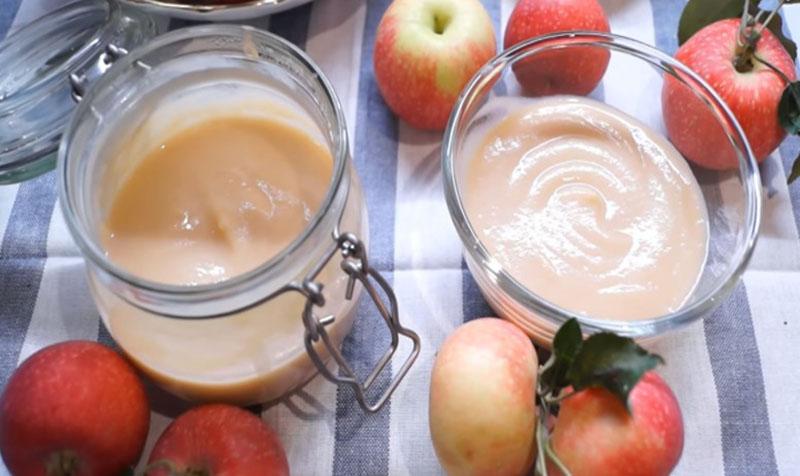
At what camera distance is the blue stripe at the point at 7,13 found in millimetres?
849

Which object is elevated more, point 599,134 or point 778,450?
point 599,134

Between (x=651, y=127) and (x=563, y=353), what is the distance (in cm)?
30

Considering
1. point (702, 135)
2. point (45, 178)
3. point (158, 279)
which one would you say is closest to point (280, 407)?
point (158, 279)

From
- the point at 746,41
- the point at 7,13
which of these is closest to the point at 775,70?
the point at 746,41

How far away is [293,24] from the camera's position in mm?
829

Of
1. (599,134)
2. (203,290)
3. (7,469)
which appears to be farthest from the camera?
(599,134)

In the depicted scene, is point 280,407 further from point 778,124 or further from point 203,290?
point 778,124

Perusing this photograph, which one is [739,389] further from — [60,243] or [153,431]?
[60,243]

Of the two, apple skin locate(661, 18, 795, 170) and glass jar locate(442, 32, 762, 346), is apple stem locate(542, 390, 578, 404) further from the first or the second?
apple skin locate(661, 18, 795, 170)

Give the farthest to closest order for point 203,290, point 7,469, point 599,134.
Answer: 1. point 599,134
2. point 7,469
3. point 203,290

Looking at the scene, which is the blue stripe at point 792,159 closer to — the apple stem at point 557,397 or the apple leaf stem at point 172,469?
the apple stem at point 557,397

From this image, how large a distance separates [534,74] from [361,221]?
9.2 inches

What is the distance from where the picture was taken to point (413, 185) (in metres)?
0.74

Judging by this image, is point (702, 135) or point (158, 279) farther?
point (702, 135)
